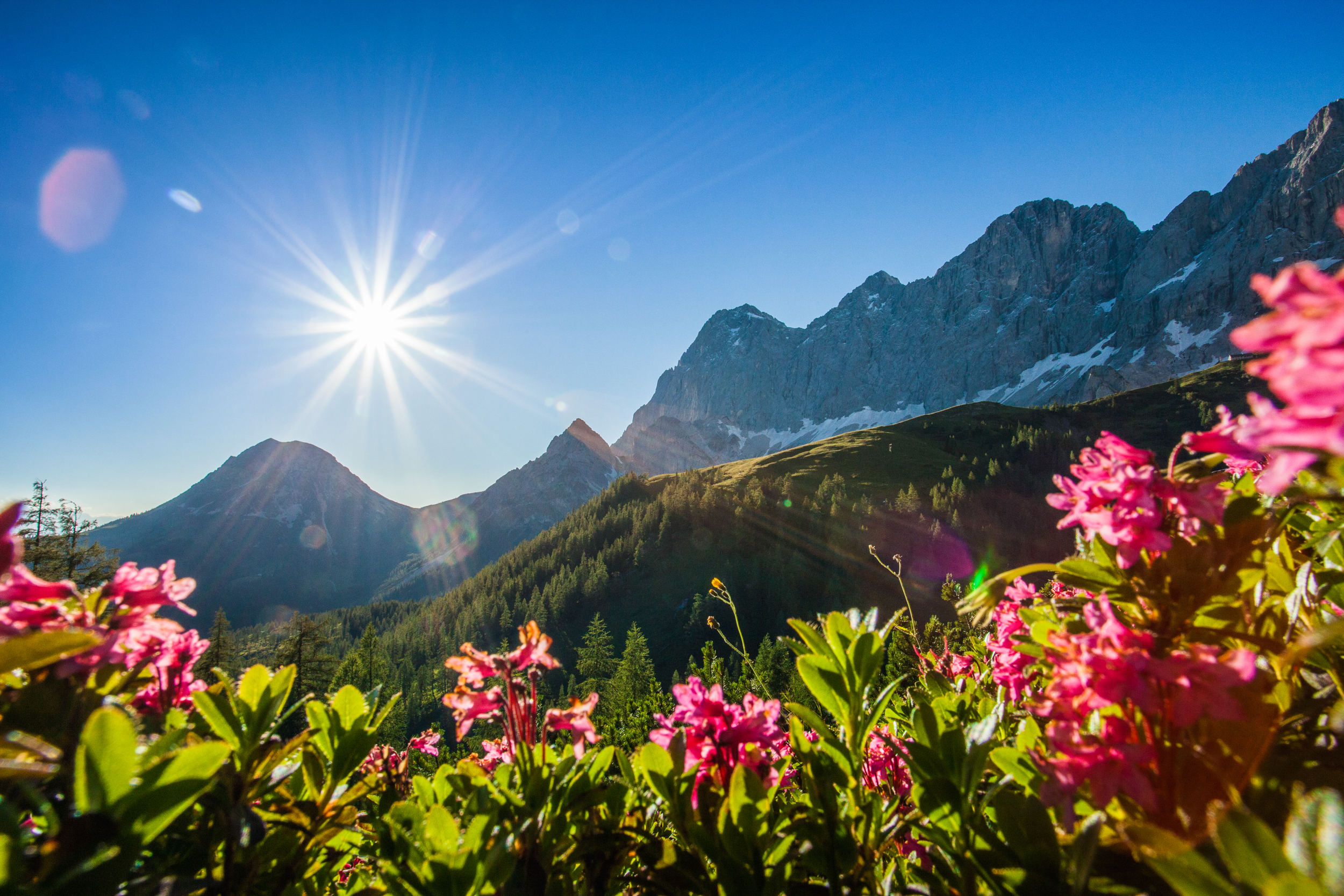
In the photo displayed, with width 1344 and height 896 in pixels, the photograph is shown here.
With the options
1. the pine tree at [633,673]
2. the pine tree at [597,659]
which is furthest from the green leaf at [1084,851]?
the pine tree at [597,659]

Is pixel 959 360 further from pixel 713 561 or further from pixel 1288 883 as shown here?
pixel 1288 883

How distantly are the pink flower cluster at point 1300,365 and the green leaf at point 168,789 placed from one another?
5.25 feet

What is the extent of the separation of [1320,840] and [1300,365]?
1.94ft

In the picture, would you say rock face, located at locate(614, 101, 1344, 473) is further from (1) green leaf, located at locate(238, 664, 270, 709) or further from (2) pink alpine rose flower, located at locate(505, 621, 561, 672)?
(1) green leaf, located at locate(238, 664, 270, 709)

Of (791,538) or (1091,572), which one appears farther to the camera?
(791,538)

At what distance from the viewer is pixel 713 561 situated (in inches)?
3108

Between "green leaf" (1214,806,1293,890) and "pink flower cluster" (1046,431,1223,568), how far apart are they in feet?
1.54

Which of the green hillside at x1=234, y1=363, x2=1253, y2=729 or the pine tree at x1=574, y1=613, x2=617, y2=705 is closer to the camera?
the pine tree at x1=574, y1=613, x2=617, y2=705

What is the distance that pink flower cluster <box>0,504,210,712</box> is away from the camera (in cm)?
108

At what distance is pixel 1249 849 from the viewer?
2.35 ft

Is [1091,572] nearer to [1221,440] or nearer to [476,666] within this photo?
[1221,440]

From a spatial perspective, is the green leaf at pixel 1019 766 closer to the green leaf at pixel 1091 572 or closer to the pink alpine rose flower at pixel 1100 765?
the pink alpine rose flower at pixel 1100 765

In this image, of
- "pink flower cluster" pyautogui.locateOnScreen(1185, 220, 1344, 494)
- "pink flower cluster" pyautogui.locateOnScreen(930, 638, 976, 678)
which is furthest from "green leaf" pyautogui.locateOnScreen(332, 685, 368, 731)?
"pink flower cluster" pyautogui.locateOnScreen(930, 638, 976, 678)

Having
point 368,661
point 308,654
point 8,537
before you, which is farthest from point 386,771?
point 368,661
